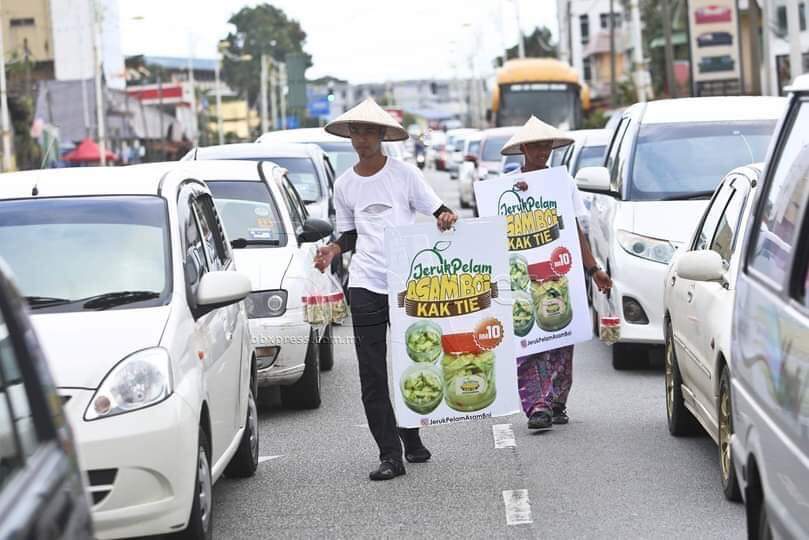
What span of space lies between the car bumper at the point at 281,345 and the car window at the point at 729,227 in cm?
298

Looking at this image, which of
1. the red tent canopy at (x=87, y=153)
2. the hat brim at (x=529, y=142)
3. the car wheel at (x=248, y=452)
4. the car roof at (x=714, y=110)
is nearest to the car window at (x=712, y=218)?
the hat brim at (x=529, y=142)

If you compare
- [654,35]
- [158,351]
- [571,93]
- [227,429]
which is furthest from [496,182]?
[654,35]

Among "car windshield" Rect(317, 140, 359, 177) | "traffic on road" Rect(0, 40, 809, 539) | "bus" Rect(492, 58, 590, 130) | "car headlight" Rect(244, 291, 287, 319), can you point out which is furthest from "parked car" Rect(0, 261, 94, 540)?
"bus" Rect(492, 58, 590, 130)

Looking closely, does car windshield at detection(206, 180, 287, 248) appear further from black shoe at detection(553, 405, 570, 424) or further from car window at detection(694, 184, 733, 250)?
car window at detection(694, 184, 733, 250)

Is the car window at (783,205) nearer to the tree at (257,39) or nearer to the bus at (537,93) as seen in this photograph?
the bus at (537,93)

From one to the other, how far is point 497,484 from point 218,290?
1998mm

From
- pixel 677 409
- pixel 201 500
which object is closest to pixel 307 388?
pixel 677 409

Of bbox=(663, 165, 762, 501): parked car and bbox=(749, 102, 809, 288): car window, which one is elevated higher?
bbox=(749, 102, 809, 288): car window

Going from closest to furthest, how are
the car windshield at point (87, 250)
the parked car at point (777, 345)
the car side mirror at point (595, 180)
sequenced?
the parked car at point (777, 345)
the car windshield at point (87, 250)
the car side mirror at point (595, 180)

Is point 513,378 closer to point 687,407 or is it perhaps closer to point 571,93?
point 687,407

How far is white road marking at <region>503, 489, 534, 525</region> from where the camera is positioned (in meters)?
7.29

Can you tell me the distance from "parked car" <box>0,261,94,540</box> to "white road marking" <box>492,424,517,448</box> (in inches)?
220

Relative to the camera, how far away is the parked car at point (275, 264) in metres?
10.5

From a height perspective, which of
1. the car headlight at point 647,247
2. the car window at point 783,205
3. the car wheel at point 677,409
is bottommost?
the car wheel at point 677,409
